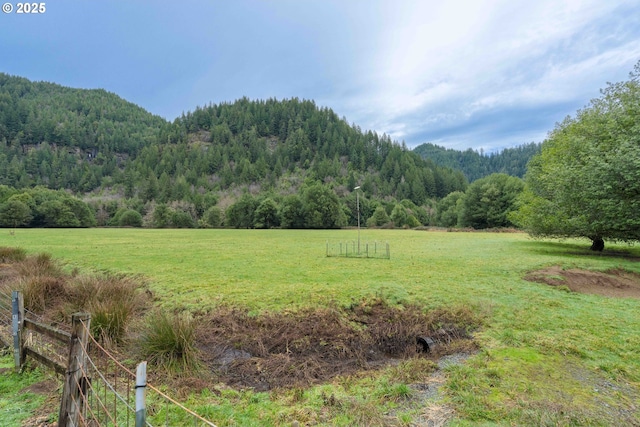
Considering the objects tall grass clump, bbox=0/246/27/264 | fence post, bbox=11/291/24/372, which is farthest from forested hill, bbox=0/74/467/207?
fence post, bbox=11/291/24/372

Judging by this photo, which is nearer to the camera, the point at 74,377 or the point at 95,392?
the point at 74,377

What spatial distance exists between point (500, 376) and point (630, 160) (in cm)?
1576

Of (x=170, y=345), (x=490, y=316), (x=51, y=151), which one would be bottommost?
(x=490, y=316)

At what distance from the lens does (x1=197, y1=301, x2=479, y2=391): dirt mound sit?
6160 millimetres

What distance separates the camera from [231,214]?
9388 cm

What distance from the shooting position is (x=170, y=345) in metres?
6.17

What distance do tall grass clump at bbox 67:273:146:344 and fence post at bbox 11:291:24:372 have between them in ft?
4.24

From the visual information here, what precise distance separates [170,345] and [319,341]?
10.7 feet

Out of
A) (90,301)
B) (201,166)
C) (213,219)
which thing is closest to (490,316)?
(90,301)

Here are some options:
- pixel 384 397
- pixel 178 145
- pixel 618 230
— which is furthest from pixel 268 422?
pixel 178 145

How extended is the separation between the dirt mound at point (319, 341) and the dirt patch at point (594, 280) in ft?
23.9

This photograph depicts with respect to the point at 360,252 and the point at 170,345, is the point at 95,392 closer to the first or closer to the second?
the point at 170,345

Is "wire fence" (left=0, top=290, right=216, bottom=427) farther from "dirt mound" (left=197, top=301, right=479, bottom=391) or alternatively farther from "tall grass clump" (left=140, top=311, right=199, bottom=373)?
"dirt mound" (left=197, top=301, right=479, bottom=391)

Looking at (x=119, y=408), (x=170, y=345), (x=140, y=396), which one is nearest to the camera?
(x=140, y=396)
